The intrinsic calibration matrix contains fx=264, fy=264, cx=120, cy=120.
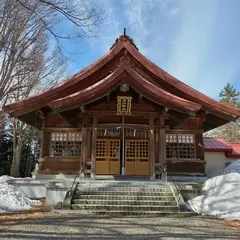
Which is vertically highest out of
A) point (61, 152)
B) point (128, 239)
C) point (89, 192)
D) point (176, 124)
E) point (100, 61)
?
point (100, 61)

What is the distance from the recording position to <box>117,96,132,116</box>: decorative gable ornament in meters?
10.4

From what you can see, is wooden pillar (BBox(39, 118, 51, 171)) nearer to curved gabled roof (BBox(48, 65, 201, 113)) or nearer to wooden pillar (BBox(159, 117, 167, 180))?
curved gabled roof (BBox(48, 65, 201, 113))

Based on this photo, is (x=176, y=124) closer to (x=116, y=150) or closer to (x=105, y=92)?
(x=116, y=150)

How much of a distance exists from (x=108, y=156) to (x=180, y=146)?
3447 mm

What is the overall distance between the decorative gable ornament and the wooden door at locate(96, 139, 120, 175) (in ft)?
5.97

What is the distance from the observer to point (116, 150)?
12.0 m

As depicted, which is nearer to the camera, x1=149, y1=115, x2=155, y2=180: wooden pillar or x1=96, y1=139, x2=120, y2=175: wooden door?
x1=149, y1=115, x2=155, y2=180: wooden pillar

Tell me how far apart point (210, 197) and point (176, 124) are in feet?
14.2

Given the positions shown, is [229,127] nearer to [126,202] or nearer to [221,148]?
[221,148]

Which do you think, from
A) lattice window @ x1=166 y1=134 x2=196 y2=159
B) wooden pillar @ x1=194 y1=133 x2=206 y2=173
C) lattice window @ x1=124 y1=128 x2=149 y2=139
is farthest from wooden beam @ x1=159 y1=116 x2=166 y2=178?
wooden pillar @ x1=194 y1=133 x2=206 y2=173

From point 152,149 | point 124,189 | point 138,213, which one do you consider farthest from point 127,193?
point 152,149

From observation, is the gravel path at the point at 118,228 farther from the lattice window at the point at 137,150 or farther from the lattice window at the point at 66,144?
the lattice window at the point at 66,144

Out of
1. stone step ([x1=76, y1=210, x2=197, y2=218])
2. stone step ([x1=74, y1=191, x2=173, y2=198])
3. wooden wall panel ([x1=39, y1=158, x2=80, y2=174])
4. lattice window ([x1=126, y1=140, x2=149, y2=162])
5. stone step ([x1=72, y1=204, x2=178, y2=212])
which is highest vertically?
lattice window ([x1=126, y1=140, x2=149, y2=162])

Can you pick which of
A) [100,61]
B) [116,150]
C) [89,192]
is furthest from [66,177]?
[100,61]
